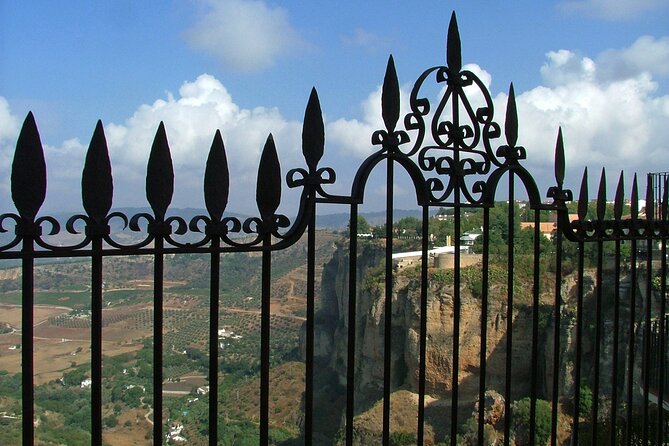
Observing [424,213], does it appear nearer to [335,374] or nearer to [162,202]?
[162,202]

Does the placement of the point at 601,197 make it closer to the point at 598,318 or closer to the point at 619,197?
the point at 619,197

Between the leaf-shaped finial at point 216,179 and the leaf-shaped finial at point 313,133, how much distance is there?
280 millimetres

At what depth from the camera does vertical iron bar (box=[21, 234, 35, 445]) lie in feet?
4.31

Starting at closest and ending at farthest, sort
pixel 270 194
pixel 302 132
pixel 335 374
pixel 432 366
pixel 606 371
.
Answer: pixel 270 194, pixel 302 132, pixel 606 371, pixel 432 366, pixel 335 374

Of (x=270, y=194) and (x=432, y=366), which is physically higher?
(x=270, y=194)

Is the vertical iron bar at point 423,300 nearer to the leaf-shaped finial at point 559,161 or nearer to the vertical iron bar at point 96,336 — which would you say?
the leaf-shaped finial at point 559,161

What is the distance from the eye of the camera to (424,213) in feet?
6.61

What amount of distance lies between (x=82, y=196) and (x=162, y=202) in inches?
7.6

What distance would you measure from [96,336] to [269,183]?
1.96 ft

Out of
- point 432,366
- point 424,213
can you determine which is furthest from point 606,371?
point 424,213

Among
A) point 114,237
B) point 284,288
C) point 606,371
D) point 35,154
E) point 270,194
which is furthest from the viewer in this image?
point 284,288

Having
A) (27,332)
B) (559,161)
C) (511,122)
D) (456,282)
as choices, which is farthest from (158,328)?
(559,161)

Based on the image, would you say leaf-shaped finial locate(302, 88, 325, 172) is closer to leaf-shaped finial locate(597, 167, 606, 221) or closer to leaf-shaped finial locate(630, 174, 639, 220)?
leaf-shaped finial locate(597, 167, 606, 221)

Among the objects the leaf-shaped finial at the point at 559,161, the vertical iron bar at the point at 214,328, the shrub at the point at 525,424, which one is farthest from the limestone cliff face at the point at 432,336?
the vertical iron bar at the point at 214,328
